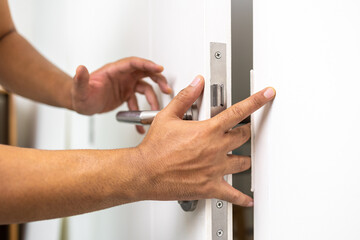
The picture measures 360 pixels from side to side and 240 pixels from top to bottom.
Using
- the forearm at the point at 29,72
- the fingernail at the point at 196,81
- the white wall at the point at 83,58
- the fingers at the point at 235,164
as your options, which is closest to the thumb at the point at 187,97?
the fingernail at the point at 196,81

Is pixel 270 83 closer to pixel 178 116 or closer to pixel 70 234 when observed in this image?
pixel 178 116

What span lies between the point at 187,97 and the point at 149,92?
11.8 inches

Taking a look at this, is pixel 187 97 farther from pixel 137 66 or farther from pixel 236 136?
pixel 137 66

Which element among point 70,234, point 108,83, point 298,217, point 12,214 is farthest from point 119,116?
point 70,234

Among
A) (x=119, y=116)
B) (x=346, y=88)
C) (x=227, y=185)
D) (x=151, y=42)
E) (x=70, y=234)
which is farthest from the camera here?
(x=70, y=234)

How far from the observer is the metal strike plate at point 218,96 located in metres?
0.41

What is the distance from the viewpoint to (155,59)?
0.70m

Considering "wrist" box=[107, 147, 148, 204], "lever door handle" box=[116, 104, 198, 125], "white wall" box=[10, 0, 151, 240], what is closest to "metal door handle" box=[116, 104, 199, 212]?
"lever door handle" box=[116, 104, 198, 125]

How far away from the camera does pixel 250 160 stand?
0.43 m

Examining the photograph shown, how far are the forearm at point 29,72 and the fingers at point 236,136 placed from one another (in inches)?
21.7

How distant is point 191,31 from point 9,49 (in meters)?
0.65

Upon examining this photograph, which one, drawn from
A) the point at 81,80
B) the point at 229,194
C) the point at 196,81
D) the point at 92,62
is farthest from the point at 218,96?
the point at 92,62

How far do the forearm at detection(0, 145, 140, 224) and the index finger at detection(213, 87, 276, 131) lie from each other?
0.14 metres

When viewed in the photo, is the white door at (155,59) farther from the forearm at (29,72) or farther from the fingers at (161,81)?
the forearm at (29,72)
